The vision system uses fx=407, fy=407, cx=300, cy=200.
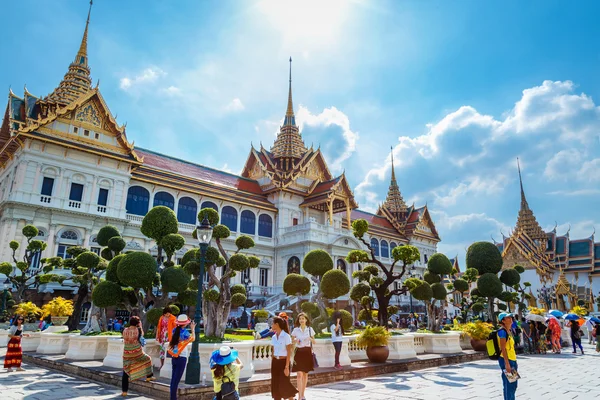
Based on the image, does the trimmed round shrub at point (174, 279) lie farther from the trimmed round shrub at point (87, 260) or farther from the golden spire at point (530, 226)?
the golden spire at point (530, 226)

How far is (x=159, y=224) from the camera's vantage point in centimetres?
1346

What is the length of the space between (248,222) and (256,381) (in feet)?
87.7

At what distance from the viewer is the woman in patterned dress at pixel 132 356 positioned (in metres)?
7.93

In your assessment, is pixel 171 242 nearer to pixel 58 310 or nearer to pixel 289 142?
pixel 58 310

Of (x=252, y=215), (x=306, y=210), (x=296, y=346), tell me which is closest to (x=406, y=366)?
(x=296, y=346)

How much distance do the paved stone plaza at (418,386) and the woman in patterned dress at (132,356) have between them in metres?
0.43

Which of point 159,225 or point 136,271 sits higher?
point 159,225

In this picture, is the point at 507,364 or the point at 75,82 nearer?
the point at 507,364

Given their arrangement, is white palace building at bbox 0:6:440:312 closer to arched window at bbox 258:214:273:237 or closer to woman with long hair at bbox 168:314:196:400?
arched window at bbox 258:214:273:237

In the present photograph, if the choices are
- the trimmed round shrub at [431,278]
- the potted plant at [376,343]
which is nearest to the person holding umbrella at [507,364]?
the potted plant at [376,343]

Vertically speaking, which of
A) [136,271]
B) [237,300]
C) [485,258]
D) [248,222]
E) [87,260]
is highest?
[248,222]

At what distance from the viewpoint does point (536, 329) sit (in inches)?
693

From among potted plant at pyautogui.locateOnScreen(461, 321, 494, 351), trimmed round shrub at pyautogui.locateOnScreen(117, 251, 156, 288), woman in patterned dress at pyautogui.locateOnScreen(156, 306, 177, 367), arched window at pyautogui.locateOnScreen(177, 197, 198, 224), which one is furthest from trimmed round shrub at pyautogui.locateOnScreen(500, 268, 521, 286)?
arched window at pyautogui.locateOnScreen(177, 197, 198, 224)

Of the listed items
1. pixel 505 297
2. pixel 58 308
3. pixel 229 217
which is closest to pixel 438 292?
pixel 505 297
